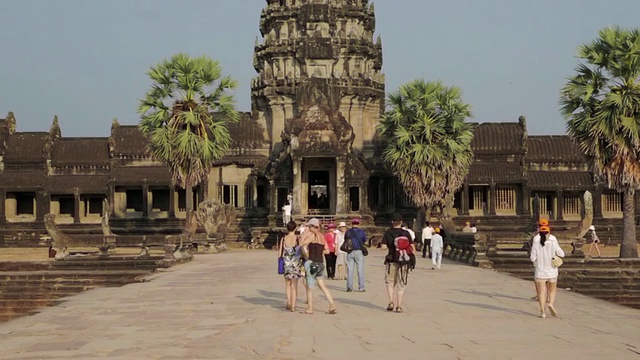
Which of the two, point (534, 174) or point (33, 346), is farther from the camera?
point (534, 174)

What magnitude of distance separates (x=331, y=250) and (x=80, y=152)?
3530 centimetres

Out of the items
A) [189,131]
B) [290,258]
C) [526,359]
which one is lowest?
[526,359]

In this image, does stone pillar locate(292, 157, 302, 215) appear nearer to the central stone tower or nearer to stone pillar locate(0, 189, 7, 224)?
the central stone tower

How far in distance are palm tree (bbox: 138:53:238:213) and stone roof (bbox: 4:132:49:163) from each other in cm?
1717

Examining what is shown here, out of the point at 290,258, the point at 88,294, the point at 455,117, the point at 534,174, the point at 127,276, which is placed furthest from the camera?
the point at 534,174

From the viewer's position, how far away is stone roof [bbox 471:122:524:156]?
5322 cm

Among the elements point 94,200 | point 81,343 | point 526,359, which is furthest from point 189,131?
point 526,359

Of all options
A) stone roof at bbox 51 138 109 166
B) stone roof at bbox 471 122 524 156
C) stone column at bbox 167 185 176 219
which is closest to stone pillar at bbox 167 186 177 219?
stone column at bbox 167 185 176 219

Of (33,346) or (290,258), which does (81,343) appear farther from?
(290,258)

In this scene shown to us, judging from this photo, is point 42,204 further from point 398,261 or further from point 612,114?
point 398,261

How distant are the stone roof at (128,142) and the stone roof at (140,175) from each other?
2.90ft

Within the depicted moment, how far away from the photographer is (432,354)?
12469 mm

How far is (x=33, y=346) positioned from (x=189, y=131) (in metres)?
26.2

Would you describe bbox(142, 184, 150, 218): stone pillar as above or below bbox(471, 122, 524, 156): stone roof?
below
